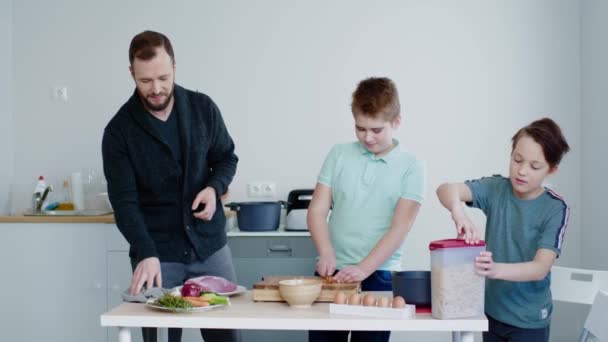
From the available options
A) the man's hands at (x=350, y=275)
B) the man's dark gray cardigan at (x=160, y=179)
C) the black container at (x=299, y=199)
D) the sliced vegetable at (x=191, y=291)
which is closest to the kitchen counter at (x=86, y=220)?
the black container at (x=299, y=199)

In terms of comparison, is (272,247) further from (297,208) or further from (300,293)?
(300,293)

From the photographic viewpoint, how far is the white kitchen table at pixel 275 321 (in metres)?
1.62

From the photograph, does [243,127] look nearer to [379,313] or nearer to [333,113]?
[333,113]

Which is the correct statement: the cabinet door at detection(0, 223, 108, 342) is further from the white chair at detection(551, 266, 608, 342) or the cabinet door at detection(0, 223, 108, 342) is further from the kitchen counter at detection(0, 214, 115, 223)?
the white chair at detection(551, 266, 608, 342)

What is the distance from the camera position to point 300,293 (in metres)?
1.74

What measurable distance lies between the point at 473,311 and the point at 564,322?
6.84 feet

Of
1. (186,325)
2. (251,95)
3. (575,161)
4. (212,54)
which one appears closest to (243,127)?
(251,95)

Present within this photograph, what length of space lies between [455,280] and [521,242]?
0.43 meters

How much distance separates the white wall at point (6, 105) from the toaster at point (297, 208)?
1539 millimetres

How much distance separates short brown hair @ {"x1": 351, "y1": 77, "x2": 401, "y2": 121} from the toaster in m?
1.25

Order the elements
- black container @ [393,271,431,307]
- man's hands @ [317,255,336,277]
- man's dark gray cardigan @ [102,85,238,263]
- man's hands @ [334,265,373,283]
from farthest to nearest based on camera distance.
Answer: man's dark gray cardigan @ [102,85,238,263]
man's hands @ [317,255,336,277]
man's hands @ [334,265,373,283]
black container @ [393,271,431,307]

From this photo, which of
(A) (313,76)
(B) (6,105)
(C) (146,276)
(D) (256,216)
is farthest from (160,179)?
(B) (6,105)

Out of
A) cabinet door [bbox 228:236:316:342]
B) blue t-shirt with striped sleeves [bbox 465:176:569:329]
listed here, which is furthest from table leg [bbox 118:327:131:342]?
cabinet door [bbox 228:236:316:342]

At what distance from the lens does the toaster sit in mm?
3295
